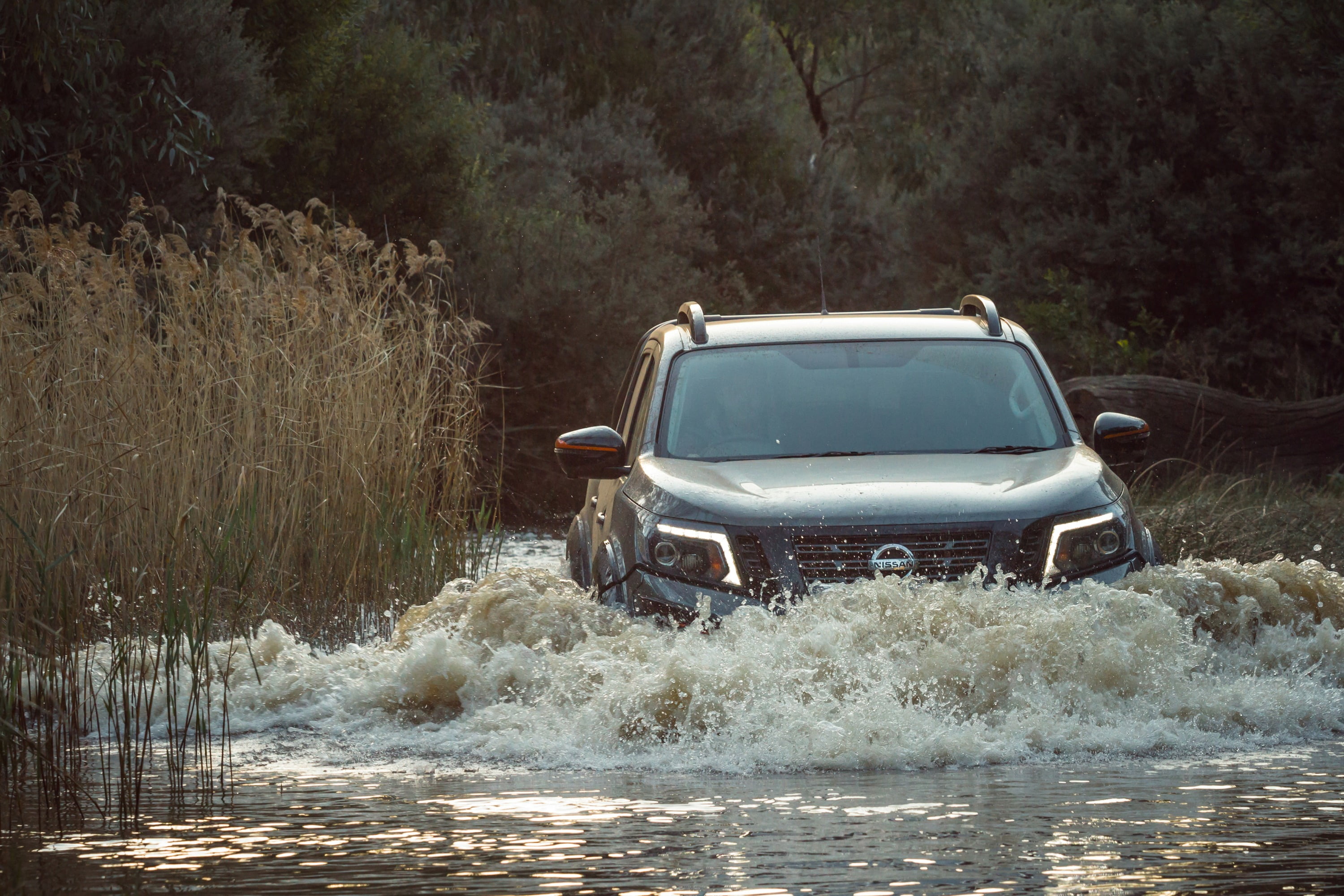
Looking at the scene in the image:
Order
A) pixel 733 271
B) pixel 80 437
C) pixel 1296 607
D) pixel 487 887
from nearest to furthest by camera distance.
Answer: pixel 487 887 → pixel 1296 607 → pixel 80 437 → pixel 733 271

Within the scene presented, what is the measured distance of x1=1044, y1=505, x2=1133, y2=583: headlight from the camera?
767cm

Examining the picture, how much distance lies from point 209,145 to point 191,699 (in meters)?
11.9

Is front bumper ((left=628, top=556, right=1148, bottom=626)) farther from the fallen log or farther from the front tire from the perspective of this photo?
the fallen log

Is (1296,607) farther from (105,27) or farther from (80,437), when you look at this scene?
(105,27)

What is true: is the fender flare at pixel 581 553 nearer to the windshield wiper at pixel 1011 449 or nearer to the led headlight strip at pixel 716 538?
the led headlight strip at pixel 716 538

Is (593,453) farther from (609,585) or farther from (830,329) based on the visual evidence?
(830,329)

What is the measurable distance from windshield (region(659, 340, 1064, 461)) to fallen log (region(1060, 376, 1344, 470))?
8.46 m

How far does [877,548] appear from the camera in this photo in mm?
7500

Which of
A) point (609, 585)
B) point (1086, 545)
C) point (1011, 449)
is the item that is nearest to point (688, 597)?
point (609, 585)

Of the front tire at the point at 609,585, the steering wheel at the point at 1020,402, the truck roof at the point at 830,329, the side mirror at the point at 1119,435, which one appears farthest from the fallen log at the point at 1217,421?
the front tire at the point at 609,585

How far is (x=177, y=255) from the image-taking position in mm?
12070

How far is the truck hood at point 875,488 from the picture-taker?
7.57 metres

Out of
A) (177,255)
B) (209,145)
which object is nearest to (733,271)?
(209,145)

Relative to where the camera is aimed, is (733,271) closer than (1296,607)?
No
